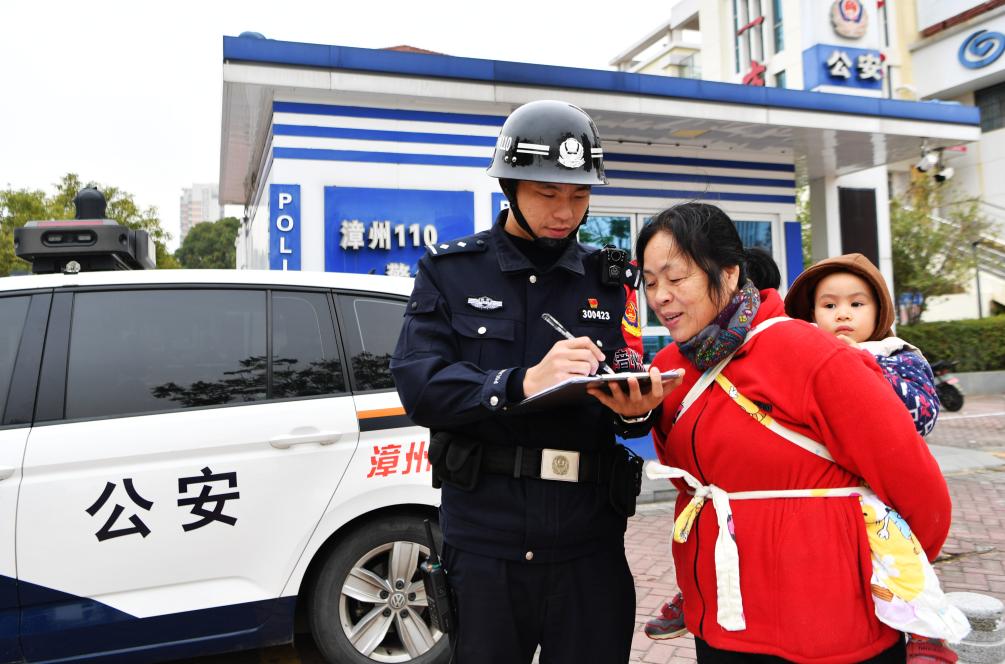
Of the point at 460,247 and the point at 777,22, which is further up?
the point at 777,22

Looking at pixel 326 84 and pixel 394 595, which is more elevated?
pixel 326 84

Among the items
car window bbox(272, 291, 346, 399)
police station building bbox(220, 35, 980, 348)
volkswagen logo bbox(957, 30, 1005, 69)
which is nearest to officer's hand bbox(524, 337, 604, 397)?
car window bbox(272, 291, 346, 399)

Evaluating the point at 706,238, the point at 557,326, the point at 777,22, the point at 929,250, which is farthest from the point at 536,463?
the point at 777,22

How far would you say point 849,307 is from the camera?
6.73 feet

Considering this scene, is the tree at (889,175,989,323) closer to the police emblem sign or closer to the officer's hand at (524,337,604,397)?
the police emblem sign

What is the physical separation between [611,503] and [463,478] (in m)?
0.37

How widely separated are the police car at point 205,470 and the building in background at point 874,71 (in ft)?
26.9

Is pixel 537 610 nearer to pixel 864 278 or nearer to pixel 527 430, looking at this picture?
pixel 527 430

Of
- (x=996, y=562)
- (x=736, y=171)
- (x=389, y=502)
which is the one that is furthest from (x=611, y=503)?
(x=736, y=171)

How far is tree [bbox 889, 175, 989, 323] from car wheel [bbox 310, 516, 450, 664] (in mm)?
16505

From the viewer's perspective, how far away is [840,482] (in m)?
1.51

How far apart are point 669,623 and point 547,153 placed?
1215mm

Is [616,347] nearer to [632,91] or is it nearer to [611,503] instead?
[611,503]

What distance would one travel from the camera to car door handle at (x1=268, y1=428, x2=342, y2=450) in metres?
2.92
